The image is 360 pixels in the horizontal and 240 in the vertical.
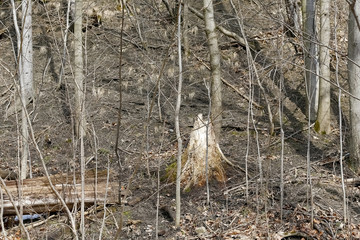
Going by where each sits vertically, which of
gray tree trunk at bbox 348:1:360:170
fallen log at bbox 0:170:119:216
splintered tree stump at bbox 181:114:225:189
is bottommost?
fallen log at bbox 0:170:119:216

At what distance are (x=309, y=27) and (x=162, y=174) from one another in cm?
507

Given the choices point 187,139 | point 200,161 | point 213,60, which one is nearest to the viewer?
point 200,161

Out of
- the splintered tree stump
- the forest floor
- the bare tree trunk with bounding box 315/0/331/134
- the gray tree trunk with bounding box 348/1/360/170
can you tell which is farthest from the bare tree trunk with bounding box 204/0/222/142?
the gray tree trunk with bounding box 348/1/360/170

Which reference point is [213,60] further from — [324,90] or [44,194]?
[44,194]

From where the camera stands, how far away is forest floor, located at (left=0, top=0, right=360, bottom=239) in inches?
277

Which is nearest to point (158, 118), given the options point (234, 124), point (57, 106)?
point (234, 124)

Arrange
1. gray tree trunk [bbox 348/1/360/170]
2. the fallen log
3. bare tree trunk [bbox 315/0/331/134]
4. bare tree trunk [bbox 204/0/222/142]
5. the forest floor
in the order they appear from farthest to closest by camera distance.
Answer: bare tree trunk [bbox 315/0/331/134] < bare tree trunk [bbox 204/0/222/142] < gray tree trunk [bbox 348/1/360/170] < the fallen log < the forest floor

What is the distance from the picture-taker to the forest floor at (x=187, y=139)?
23.1 feet

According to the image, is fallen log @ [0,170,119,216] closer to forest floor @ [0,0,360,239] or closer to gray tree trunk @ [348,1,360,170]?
forest floor @ [0,0,360,239]

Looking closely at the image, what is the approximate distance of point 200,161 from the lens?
843cm

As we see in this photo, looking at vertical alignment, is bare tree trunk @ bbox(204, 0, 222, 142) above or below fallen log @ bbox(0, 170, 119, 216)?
above

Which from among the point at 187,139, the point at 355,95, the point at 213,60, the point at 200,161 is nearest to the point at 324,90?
the point at 355,95

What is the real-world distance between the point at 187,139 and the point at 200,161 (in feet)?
8.91

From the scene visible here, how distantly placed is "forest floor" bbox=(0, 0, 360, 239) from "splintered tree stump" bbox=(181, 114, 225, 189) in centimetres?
17
